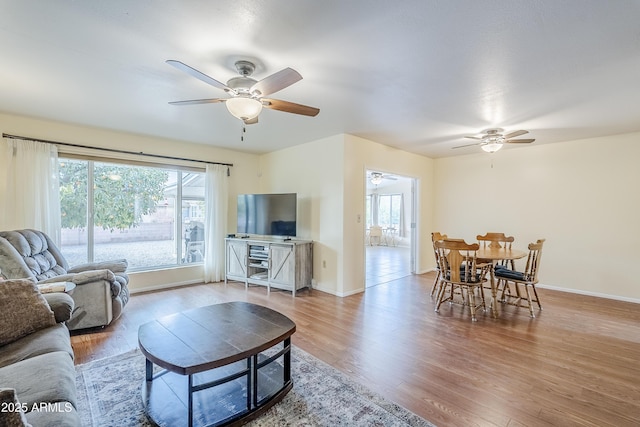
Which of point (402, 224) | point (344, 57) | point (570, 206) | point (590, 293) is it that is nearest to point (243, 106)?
point (344, 57)

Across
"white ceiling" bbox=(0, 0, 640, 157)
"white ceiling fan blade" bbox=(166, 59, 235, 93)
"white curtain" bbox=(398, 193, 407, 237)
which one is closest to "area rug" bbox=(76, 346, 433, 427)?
"white ceiling fan blade" bbox=(166, 59, 235, 93)

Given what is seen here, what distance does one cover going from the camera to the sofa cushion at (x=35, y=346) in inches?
62.7

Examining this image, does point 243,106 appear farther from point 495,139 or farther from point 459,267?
point 495,139

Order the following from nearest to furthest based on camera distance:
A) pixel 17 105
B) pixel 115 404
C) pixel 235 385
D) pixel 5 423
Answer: pixel 5 423 < pixel 115 404 < pixel 235 385 < pixel 17 105

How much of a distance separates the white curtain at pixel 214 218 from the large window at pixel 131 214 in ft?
0.70

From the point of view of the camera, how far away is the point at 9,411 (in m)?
0.81

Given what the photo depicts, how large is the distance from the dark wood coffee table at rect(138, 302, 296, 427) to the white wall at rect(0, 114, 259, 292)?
298cm

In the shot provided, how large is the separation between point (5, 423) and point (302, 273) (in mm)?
3908

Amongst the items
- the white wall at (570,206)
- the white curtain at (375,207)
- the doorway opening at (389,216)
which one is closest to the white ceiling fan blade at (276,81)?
the white wall at (570,206)

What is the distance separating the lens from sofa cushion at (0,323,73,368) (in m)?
1.59

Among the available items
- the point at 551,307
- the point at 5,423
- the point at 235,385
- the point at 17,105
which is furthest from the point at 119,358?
the point at 551,307

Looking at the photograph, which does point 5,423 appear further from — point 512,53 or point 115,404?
point 512,53

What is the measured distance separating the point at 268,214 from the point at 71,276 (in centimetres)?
276

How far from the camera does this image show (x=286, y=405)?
6.29ft
